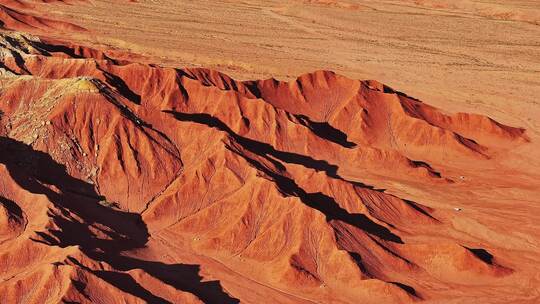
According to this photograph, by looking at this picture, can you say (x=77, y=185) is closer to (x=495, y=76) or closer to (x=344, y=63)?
(x=344, y=63)

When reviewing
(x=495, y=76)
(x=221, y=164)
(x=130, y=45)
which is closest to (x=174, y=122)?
(x=221, y=164)

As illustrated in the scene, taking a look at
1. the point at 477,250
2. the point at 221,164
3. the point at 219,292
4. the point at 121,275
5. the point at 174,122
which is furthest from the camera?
the point at 174,122

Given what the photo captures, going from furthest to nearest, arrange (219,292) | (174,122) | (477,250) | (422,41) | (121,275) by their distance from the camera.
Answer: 1. (422,41)
2. (174,122)
3. (477,250)
4. (219,292)
5. (121,275)

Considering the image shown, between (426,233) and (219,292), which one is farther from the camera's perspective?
(426,233)

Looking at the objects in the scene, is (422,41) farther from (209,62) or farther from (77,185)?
(77,185)

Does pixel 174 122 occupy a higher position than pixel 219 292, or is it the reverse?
pixel 174 122

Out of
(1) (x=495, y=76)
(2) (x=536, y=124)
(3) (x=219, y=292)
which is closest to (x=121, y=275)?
(3) (x=219, y=292)
